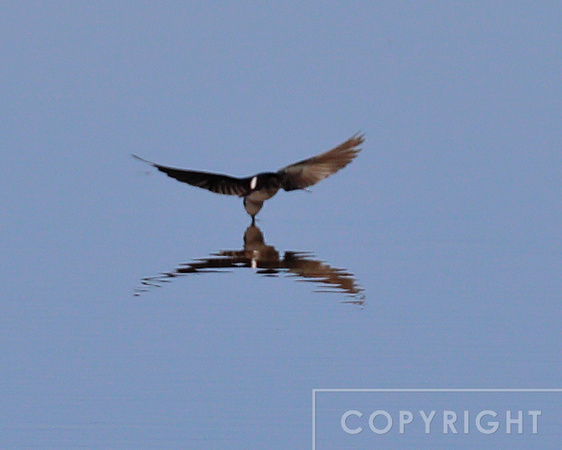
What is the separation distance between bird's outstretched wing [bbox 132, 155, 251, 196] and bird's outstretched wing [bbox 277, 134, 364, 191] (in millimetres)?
709

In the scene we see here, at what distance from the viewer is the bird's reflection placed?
40.7ft

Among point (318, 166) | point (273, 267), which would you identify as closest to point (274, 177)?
point (318, 166)

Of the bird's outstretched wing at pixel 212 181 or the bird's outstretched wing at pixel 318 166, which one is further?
the bird's outstretched wing at pixel 212 181

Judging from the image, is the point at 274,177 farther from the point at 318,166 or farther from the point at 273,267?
the point at 273,267

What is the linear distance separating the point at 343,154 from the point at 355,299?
451 centimetres

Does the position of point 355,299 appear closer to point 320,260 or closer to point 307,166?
point 320,260

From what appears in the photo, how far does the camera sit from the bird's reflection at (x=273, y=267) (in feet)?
40.7

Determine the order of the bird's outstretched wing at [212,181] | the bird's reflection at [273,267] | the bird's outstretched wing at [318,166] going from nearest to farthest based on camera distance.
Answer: the bird's reflection at [273,267], the bird's outstretched wing at [318,166], the bird's outstretched wing at [212,181]

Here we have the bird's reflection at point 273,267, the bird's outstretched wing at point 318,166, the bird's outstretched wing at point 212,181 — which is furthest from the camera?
the bird's outstretched wing at point 212,181

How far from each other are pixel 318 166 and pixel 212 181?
1.67 metres

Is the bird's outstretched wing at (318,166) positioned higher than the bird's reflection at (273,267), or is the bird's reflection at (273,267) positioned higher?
the bird's outstretched wing at (318,166)

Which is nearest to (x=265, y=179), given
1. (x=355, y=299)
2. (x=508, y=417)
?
(x=355, y=299)

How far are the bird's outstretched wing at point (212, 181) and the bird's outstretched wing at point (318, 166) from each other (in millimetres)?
709

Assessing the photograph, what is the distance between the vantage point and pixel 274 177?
16.6 metres
